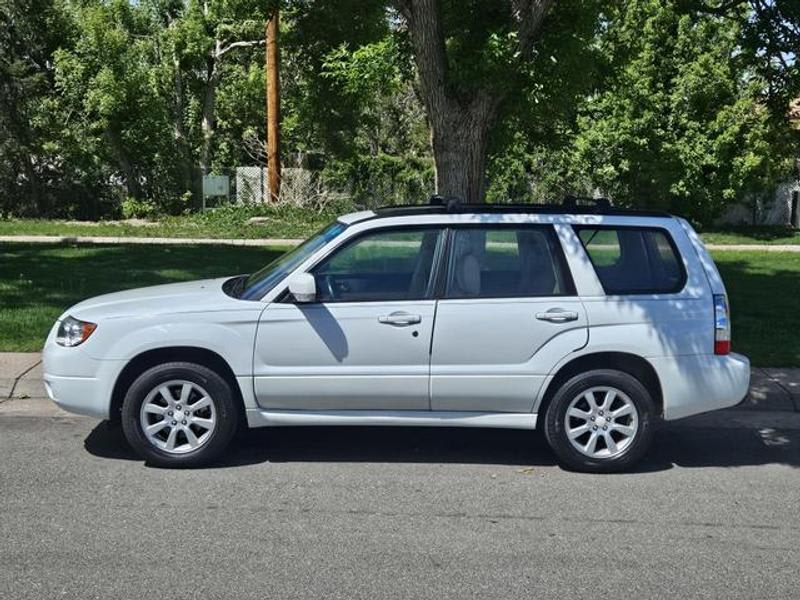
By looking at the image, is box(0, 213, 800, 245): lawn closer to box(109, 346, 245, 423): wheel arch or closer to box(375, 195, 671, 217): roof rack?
box(375, 195, 671, 217): roof rack

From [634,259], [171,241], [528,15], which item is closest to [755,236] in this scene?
[171,241]

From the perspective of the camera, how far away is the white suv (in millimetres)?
5758

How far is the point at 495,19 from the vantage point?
949 centimetres

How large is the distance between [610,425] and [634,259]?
3.71 feet

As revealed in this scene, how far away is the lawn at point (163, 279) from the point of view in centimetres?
929

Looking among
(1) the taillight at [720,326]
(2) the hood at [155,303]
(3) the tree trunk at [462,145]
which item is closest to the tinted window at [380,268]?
(2) the hood at [155,303]

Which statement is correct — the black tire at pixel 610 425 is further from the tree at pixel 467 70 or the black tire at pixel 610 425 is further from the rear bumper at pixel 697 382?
the tree at pixel 467 70

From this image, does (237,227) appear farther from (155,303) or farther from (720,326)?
(720,326)

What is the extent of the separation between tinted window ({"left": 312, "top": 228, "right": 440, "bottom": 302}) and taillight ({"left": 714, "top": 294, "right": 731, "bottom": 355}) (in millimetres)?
1891

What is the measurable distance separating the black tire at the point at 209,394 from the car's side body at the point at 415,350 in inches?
4.6

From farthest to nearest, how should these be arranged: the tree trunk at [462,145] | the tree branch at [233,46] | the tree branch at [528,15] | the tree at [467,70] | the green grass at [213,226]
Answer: the tree branch at [233,46]
the green grass at [213,226]
the tree trunk at [462,145]
the tree branch at [528,15]
the tree at [467,70]

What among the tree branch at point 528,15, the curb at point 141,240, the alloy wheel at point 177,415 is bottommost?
the alloy wheel at point 177,415

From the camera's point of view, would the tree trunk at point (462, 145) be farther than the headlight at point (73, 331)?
Yes

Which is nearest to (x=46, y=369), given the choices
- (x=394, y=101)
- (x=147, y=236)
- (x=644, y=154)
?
(x=147, y=236)
